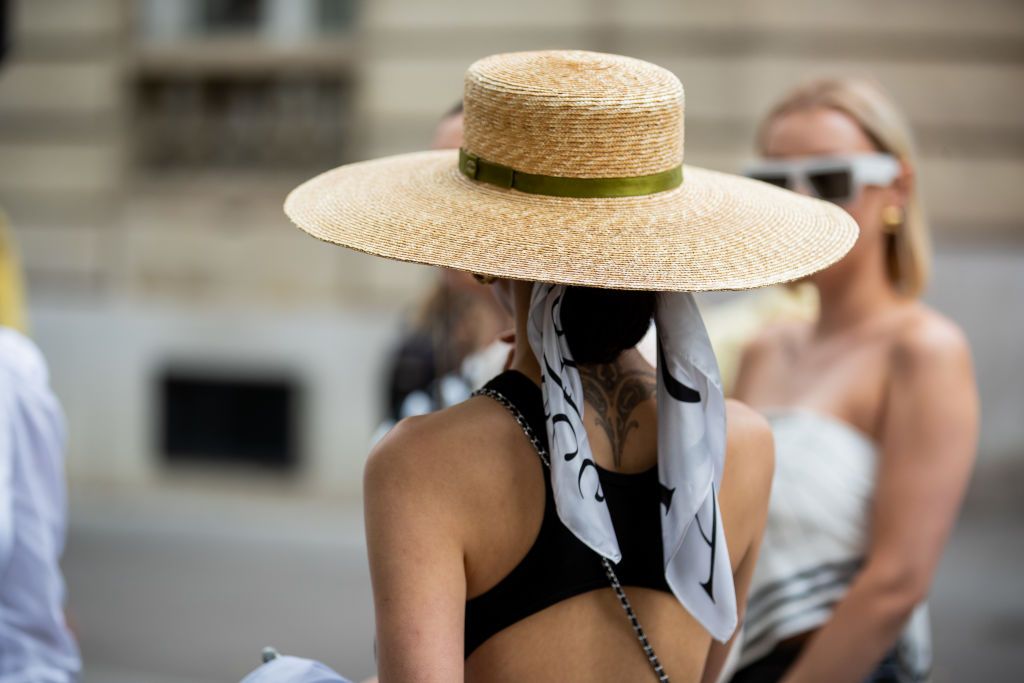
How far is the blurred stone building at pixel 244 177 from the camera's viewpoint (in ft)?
25.7

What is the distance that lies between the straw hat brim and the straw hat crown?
0.19 ft

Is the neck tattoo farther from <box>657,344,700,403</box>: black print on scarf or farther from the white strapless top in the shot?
the white strapless top

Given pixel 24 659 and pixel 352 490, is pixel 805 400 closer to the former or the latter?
pixel 24 659

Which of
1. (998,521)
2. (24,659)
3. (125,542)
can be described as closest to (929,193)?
(998,521)

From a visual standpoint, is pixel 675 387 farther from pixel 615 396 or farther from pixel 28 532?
pixel 28 532

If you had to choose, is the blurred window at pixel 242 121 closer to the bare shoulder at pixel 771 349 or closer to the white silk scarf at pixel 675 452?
the bare shoulder at pixel 771 349

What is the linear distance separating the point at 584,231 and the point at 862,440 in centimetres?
133

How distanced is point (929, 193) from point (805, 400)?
541 centimetres

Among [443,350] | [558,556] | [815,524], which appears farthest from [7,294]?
[815,524]

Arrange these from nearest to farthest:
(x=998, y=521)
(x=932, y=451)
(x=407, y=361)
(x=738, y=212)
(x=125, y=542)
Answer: (x=738, y=212), (x=932, y=451), (x=407, y=361), (x=998, y=521), (x=125, y=542)

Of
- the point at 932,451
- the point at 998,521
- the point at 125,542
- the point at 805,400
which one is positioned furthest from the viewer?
the point at 125,542

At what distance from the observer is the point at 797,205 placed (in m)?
2.08

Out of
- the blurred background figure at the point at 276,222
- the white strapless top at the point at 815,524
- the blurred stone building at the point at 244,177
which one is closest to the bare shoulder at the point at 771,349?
the white strapless top at the point at 815,524

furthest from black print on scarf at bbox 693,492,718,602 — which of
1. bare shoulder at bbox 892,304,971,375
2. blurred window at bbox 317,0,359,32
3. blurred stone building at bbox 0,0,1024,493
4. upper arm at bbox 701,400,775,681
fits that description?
blurred window at bbox 317,0,359,32
